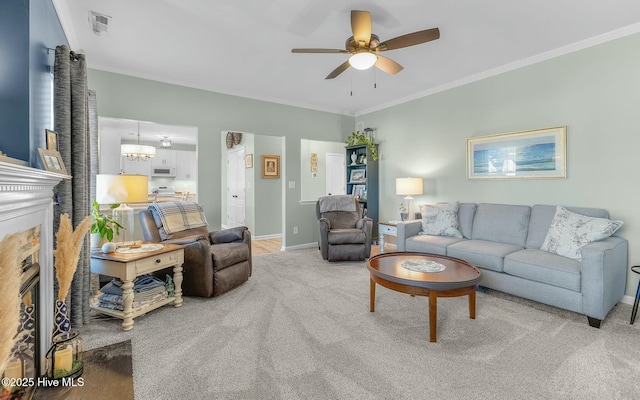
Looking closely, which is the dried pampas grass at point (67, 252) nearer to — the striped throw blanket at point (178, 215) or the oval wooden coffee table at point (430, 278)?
the striped throw blanket at point (178, 215)

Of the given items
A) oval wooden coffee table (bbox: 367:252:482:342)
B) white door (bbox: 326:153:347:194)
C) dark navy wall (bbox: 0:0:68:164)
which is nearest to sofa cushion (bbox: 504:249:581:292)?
oval wooden coffee table (bbox: 367:252:482:342)

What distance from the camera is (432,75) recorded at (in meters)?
4.17

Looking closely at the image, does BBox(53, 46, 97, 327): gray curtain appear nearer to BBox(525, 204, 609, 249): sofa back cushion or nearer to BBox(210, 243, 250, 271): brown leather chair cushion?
BBox(210, 243, 250, 271): brown leather chair cushion

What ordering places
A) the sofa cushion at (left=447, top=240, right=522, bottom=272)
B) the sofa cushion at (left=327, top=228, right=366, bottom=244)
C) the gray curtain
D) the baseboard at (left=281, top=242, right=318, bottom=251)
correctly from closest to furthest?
the gray curtain → the sofa cushion at (left=447, top=240, right=522, bottom=272) → the sofa cushion at (left=327, top=228, right=366, bottom=244) → the baseboard at (left=281, top=242, right=318, bottom=251)

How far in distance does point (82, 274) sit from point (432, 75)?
452cm

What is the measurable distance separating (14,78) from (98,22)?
1475 mm

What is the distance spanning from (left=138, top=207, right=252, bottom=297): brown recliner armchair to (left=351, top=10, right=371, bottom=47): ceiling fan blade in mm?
2383

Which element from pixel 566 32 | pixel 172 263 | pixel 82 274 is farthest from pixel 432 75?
pixel 82 274

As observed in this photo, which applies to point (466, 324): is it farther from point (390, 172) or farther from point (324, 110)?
point (324, 110)

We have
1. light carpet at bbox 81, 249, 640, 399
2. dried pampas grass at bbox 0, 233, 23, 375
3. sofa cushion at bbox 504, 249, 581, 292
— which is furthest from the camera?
sofa cushion at bbox 504, 249, 581, 292

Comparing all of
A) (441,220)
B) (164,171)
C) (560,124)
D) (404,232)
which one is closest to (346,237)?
(404,232)

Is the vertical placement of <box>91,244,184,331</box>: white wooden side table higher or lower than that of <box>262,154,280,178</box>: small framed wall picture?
lower

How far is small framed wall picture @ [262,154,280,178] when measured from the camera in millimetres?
6613

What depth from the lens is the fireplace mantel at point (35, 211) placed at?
125cm
